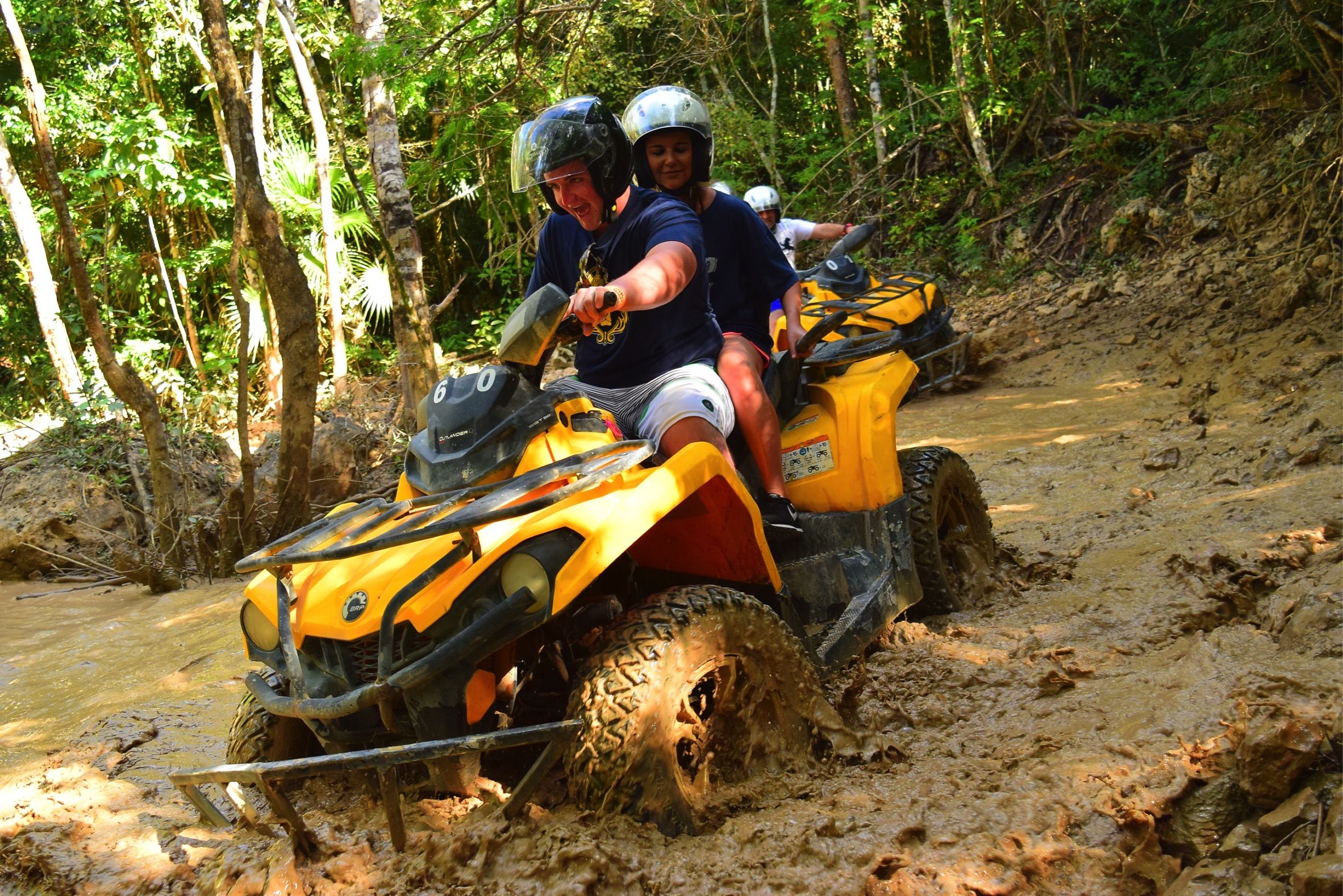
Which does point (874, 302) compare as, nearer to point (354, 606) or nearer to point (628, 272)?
point (628, 272)

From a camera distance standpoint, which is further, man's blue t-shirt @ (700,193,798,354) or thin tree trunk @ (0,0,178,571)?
thin tree trunk @ (0,0,178,571)

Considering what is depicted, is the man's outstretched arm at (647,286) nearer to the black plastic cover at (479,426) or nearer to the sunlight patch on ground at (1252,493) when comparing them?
the black plastic cover at (479,426)

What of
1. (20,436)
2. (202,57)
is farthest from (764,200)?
(202,57)

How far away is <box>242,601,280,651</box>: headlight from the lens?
8.20ft

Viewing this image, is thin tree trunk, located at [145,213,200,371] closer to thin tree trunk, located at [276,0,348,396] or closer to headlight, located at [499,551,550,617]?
thin tree trunk, located at [276,0,348,396]

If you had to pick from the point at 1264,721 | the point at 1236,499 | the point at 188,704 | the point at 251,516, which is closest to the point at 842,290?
the point at 1236,499

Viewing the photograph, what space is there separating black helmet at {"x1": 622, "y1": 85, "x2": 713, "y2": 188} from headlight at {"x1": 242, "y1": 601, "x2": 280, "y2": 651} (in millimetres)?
2235

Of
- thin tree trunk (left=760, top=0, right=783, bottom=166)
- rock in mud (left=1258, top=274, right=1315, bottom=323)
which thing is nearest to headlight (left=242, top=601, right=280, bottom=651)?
rock in mud (left=1258, top=274, right=1315, bottom=323)

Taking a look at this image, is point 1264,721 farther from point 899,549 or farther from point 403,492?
point 403,492

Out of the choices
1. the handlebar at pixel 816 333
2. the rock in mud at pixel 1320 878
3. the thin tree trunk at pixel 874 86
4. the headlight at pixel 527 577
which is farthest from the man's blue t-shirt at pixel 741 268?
the thin tree trunk at pixel 874 86

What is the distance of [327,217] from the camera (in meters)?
13.4

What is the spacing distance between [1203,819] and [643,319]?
1.93 m

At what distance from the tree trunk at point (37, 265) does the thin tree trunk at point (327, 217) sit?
109 inches

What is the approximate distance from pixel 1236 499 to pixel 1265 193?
175 inches
